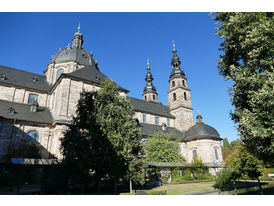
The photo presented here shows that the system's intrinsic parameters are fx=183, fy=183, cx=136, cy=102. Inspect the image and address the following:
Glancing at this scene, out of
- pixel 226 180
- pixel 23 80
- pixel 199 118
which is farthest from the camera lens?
pixel 199 118

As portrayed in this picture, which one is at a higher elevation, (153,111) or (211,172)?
(153,111)

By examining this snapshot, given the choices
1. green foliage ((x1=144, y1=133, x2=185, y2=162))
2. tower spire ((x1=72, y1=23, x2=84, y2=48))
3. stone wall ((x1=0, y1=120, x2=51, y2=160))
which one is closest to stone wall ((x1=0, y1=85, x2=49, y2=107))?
stone wall ((x1=0, y1=120, x2=51, y2=160))

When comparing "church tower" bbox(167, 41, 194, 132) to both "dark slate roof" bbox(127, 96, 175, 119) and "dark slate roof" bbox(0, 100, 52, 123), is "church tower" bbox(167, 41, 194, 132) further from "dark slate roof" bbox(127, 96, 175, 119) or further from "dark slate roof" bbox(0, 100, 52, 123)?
"dark slate roof" bbox(0, 100, 52, 123)

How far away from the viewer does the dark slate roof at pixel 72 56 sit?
33.4 metres

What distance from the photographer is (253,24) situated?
31.8 feet

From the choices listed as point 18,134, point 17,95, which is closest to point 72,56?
point 17,95

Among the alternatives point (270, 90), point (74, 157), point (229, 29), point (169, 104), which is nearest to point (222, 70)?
point (229, 29)

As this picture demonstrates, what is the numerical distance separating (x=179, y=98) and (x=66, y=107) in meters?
25.7

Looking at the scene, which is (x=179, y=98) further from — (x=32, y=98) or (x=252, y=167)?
(x=252, y=167)

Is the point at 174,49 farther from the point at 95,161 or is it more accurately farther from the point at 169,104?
the point at 95,161

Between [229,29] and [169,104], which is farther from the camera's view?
[169,104]

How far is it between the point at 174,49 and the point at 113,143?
3935 cm

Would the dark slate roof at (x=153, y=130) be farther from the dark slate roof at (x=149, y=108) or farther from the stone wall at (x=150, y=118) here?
the dark slate roof at (x=149, y=108)

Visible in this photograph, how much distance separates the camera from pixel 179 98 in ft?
135
